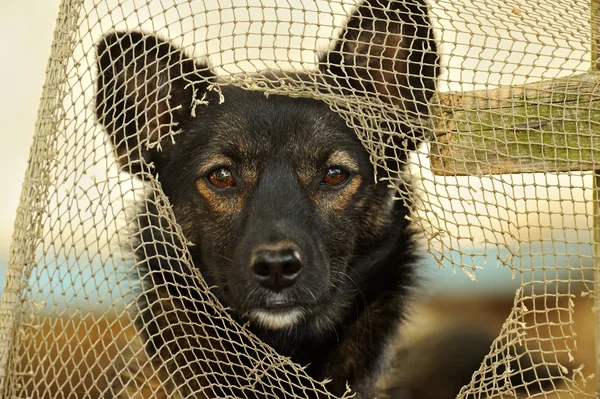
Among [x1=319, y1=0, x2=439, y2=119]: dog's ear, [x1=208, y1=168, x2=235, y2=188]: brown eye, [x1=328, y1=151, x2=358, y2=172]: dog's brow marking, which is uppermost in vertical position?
[x1=319, y1=0, x2=439, y2=119]: dog's ear

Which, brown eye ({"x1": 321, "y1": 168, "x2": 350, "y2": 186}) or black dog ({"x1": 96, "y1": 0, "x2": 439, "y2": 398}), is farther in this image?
brown eye ({"x1": 321, "y1": 168, "x2": 350, "y2": 186})

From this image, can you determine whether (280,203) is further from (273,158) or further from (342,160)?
(342,160)

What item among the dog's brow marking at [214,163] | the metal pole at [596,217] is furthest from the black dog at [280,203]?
the metal pole at [596,217]

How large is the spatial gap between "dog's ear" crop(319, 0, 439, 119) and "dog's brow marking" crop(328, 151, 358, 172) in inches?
12.1

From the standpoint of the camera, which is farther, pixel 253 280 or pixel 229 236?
pixel 229 236

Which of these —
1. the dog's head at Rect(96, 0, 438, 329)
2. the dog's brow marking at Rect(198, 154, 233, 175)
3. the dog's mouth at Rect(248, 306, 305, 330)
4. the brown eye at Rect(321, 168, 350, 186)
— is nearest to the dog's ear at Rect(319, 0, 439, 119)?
the dog's head at Rect(96, 0, 438, 329)

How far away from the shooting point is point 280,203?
8.94 feet

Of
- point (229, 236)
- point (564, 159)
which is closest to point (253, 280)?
point (229, 236)

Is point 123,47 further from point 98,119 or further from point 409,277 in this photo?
point 409,277

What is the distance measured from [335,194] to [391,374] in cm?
149

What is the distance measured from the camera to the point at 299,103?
9.96 feet

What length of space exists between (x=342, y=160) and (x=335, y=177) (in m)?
0.08

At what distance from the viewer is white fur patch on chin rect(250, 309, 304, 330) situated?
106 inches

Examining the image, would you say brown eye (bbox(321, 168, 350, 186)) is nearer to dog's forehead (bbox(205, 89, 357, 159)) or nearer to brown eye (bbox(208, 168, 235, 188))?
dog's forehead (bbox(205, 89, 357, 159))
